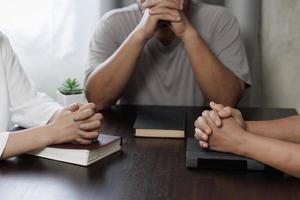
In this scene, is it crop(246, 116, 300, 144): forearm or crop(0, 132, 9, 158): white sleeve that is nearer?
crop(0, 132, 9, 158): white sleeve

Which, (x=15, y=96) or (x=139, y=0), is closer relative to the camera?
(x=15, y=96)

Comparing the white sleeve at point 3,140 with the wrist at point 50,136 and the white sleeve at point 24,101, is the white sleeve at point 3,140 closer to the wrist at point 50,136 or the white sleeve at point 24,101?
the wrist at point 50,136

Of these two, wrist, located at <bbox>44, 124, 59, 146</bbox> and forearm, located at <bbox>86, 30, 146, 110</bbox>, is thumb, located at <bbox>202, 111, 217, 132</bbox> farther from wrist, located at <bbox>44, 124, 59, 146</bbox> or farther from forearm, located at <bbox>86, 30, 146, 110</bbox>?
forearm, located at <bbox>86, 30, 146, 110</bbox>

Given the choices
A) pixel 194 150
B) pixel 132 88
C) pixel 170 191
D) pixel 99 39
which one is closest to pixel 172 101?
pixel 132 88

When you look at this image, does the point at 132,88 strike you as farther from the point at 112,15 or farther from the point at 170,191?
the point at 170,191

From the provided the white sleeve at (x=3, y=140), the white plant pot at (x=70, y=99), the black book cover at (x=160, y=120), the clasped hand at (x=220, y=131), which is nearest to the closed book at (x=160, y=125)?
the black book cover at (x=160, y=120)

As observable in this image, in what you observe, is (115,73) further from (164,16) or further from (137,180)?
(137,180)

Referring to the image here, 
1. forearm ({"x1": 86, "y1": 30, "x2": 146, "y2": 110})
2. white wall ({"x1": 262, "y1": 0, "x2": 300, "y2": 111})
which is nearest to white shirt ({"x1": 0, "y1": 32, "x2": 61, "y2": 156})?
forearm ({"x1": 86, "y1": 30, "x2": 146, "y2": 110})

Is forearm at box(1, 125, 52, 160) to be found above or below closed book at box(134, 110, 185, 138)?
above

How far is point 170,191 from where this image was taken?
103 cm

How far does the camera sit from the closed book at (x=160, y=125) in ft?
4.57

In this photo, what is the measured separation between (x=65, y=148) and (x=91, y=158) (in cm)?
7

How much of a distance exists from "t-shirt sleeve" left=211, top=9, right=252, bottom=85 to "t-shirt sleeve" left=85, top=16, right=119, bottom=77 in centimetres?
40

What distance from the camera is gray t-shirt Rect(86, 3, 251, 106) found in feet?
6.33
